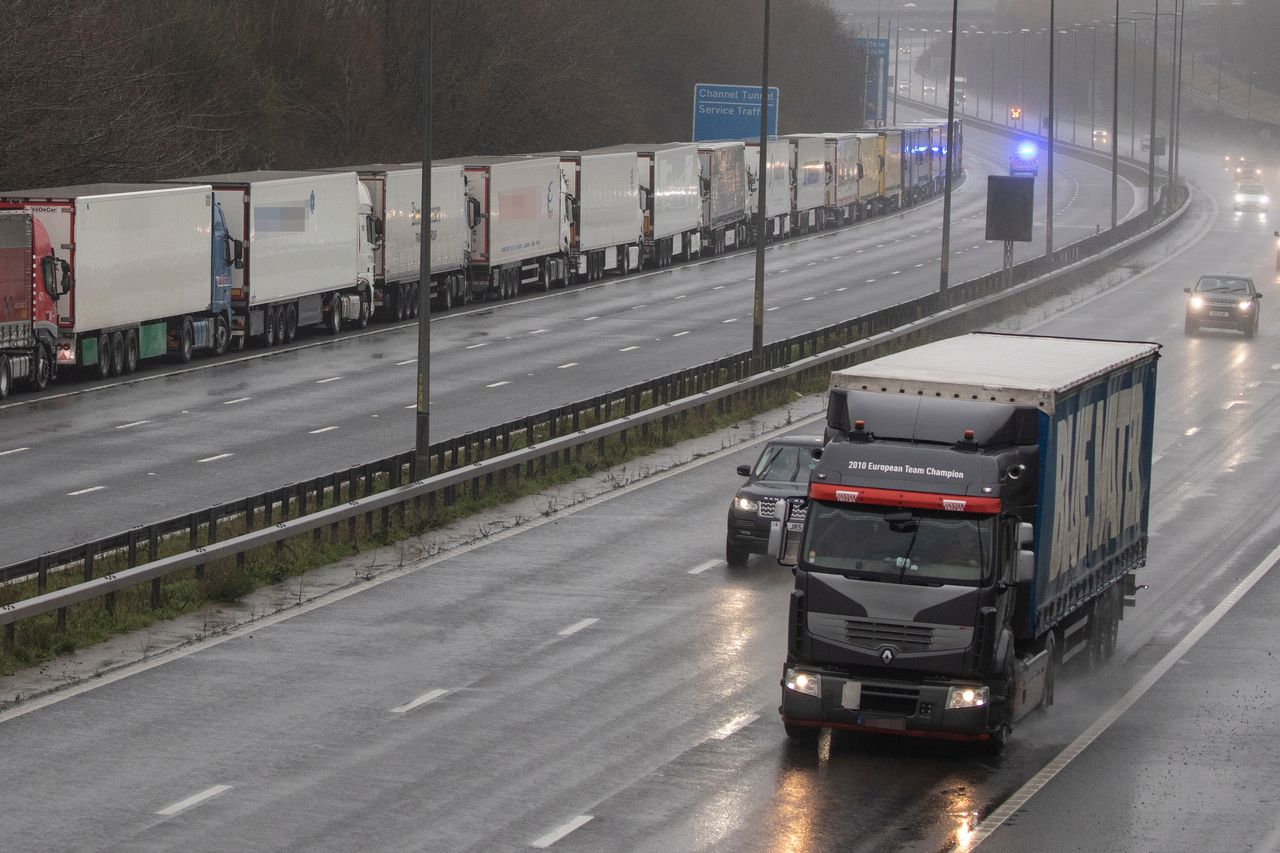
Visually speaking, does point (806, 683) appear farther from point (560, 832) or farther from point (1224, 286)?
point (1224, 286)

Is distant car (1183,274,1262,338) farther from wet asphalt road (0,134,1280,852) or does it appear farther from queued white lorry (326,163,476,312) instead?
wet asphalt road (0,134,1280,852)

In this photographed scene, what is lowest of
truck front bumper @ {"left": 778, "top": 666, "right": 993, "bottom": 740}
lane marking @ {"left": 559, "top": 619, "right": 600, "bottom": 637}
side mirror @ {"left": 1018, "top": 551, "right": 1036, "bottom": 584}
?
lane marking @ {"left": 559, "top": 619, "right": 600, "bottom": 637}

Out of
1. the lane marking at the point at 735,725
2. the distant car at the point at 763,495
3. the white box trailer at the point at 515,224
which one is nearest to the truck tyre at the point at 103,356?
the white box trailer at the point at 515,224

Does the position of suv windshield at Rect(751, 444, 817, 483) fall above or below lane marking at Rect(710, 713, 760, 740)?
above

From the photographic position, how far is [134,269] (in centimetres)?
4534

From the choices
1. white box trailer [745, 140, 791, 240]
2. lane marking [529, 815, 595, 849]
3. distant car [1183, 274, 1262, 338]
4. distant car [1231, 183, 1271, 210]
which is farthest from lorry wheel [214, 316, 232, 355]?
distant car [1231, 183, 1271, 210]

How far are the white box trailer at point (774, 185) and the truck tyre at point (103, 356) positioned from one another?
45.6 meters

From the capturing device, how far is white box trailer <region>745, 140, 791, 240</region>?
8844 cm

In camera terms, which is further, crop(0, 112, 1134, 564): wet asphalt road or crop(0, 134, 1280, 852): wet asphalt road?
crop(0, 112, 1134, 564): wet asphalt road

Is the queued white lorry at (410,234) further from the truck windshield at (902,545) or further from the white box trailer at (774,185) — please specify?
the truck windshield at (902,545)

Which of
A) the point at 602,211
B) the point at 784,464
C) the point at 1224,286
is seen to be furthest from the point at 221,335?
the point at 1224,286

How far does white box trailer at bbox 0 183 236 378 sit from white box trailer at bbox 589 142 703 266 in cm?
2708

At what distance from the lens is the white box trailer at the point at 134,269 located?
43.4 meters

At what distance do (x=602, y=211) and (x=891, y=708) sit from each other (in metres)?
54.4
